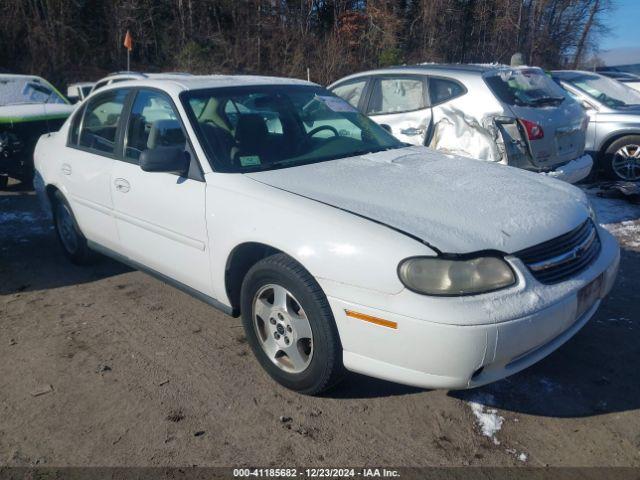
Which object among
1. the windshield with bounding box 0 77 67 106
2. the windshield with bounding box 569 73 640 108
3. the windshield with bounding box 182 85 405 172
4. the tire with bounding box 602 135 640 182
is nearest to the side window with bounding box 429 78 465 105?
the windshield with bounding box 182 85 405 172

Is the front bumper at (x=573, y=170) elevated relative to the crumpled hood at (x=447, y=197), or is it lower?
lower

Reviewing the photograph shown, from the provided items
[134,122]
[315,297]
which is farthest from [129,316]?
[315,297]

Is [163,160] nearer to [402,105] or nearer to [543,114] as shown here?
[402,105]

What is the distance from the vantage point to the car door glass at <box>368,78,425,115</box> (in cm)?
678

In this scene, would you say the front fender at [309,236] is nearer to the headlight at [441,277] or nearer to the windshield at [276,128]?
the headlight at [441,277]

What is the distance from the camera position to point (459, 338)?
2498 millimetres

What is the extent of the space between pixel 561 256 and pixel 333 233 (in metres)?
1.15

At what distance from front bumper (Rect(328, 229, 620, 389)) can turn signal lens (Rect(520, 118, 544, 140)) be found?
359cm

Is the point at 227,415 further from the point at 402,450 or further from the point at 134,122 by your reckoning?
the point at 134,122

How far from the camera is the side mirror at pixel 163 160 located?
11.3 ft

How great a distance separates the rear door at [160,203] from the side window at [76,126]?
0.91 m

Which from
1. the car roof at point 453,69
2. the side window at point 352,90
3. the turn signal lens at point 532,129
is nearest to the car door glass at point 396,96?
the car roof at point 453,69

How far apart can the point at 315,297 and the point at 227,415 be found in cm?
81

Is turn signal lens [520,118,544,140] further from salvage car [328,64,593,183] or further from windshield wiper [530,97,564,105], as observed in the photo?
windshield wiper [530,97,564,105]
